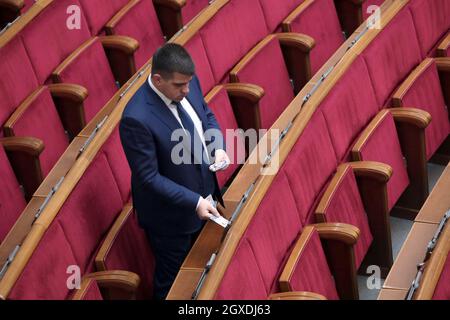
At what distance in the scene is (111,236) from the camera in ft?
1.65

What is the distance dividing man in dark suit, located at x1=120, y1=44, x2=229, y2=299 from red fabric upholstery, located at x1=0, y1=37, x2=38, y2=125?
17 centimetres

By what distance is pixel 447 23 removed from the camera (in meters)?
0.72

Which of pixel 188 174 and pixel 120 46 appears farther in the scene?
pixel 120 46

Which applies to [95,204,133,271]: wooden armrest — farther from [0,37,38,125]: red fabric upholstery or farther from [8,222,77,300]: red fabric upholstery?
[0,37,38,125]: red fabric upholstery

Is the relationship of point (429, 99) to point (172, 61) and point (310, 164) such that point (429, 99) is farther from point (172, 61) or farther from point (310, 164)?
point (172, 61)

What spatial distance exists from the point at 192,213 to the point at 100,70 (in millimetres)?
227

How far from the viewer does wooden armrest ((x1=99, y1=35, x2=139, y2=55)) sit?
70cm

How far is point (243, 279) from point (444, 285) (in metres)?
0.10

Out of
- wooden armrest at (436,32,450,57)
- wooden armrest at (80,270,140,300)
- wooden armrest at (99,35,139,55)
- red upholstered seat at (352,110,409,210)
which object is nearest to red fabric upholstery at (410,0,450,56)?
wooden armrest at (436,32,450,57)

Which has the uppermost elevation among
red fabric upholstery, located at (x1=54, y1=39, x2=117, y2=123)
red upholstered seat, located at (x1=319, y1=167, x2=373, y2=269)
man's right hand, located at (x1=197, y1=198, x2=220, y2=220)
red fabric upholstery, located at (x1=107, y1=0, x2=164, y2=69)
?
red fabric upholstery, located at (x1=107, y1=0, x2=164, y2=69)

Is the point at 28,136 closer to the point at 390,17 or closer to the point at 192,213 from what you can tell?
the point at 192,213

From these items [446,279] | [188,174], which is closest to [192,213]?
[188,174]

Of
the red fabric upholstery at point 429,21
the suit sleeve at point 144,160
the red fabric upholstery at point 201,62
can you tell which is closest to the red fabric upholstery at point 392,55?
the red fabric upholstery at point 429,21

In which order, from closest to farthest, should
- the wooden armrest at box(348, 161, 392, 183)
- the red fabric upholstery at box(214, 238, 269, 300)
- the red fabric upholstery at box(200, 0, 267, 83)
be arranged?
the red fabric upholstery at box(214, 238, 269, 300), the wooden armrest at box(348, 161, 392, 183), the red fabric upholstery at box(200, 0, 267, 83)
